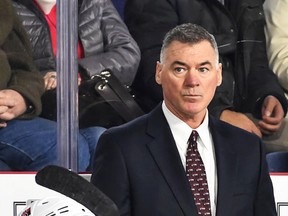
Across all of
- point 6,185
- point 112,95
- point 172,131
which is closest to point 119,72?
point 112,95

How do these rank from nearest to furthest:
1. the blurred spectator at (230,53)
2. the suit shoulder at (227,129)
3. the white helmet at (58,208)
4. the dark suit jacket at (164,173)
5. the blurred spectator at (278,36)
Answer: the white helmet at (58,208) → the dark suit jacket at (164,173) → the suit shoulder at (227,129) → the blurred spectator at (230,53) → the blurred spectator at (278,36)

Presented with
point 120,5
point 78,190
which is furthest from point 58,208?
point 120,5

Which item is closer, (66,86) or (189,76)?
(189,76)

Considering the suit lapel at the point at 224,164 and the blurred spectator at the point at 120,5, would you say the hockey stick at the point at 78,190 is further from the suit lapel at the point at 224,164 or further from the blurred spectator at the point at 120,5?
the blurred spectator at the point at 120,5

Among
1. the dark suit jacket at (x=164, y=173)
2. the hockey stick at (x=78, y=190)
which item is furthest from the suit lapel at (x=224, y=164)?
the hockey stick at (x=78, y=190)

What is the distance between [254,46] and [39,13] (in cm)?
→ 95

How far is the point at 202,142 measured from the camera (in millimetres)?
3268

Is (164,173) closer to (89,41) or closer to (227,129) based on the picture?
(227,129)

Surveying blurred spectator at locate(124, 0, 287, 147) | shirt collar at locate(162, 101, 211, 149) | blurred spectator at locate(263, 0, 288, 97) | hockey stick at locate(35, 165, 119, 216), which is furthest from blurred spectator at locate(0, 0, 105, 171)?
hockey stick at locate(35, 165, 119, 216)

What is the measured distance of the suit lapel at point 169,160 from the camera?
3184 mm

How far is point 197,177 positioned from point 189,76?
323 mm

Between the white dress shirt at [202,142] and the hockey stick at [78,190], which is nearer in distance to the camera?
the hockey stick at [78,190]

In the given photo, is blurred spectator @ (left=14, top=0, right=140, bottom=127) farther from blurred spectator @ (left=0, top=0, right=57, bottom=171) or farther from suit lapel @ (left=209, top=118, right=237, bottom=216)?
suit lapel @ (left=209, top=118, right=237, bottom=216)

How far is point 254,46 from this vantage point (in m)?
4.45
